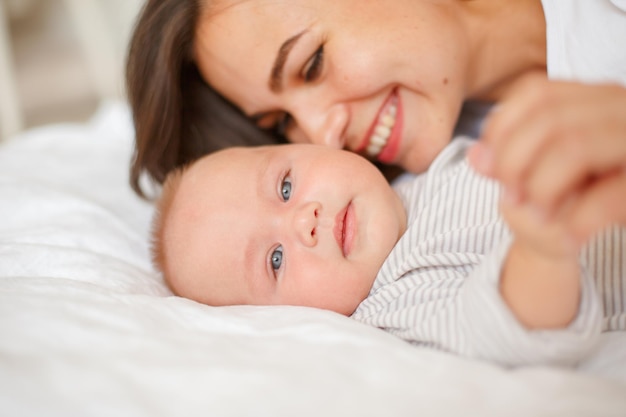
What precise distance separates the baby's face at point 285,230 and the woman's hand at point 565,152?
49 centimetres

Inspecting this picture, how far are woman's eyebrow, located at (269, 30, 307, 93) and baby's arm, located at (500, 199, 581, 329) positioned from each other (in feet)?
2.22

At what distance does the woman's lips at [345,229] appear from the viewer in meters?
1.05

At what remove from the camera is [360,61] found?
3.92ft

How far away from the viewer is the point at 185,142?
1584mm

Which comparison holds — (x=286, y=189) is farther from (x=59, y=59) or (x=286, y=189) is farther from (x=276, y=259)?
(x=59, y=59)

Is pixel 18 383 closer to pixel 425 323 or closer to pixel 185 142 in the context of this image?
pixel 425 323

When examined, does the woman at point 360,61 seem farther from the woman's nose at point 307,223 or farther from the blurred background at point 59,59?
the blurred background at point 59,59

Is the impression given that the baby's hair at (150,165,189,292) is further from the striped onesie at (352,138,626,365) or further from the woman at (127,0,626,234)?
the striped onesie at (352,138,626,365)

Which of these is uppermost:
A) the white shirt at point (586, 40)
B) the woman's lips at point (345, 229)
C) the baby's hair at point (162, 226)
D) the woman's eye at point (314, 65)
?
the white shirt at point (586, 40)

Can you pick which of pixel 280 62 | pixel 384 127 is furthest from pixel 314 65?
pixel 384 127

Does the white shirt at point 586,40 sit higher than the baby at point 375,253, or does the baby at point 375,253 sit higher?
the white shirt at point 586,40

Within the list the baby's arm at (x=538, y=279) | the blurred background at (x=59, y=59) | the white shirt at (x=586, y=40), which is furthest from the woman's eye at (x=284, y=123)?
the blurred background at (x=59, y=59)

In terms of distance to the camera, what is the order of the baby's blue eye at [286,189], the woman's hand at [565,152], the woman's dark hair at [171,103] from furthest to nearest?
the woman's dark hair at [171,103] → the baby's blue eye at [286,189] → the woman's hand at [565,152]

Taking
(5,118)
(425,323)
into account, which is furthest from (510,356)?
(5,118)
